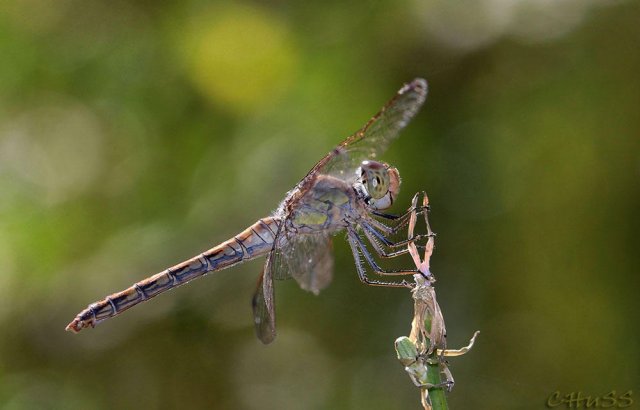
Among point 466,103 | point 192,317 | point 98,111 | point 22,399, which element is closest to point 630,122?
point 466,103

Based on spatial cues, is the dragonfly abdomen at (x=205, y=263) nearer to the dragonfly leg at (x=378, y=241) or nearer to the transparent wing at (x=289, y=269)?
the transparent wing at (x=289, y=269)

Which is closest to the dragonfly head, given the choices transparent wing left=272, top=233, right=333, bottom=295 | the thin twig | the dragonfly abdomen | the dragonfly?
the dragonfly

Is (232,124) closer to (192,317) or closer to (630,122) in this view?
(192,317)

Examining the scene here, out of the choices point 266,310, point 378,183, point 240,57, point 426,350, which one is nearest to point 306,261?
point 266,310

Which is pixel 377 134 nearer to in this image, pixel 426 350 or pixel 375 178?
pixel 375 178

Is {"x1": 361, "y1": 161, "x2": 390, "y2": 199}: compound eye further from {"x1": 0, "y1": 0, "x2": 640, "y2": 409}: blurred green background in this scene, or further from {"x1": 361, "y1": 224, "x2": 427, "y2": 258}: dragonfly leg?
{"x1": 0, "y1": 0, "x2": 640, "y2": 409}: blurred green background

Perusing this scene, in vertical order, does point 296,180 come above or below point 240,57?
below
